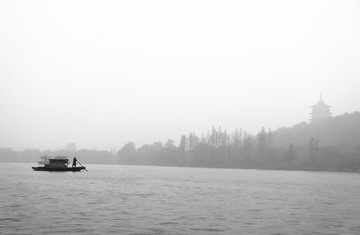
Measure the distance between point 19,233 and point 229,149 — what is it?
492 feet

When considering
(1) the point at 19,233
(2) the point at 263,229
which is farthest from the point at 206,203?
(1) the point at 19,233

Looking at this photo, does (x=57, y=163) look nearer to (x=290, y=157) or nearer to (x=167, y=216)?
(x=167, y=216)

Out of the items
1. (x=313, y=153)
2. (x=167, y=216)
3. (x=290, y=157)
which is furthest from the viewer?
(x=290, y=157)

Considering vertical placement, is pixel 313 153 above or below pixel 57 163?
above

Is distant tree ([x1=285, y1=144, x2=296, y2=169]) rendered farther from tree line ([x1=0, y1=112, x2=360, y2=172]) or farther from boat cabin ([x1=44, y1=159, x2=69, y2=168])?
boat cabin ([x1=44, y1=159, x2=69, y2=168])

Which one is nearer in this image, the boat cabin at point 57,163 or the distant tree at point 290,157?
the boat cabin at point 57,163

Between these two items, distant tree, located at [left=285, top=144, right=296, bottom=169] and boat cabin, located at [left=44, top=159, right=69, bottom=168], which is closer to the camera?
boat cabin, located at [left=44, top=159, right=69, bottom=168]

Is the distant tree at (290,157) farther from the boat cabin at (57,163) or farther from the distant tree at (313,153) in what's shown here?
the boat cabin at (57,163)

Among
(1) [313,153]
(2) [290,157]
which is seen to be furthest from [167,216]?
(2) [290,157]

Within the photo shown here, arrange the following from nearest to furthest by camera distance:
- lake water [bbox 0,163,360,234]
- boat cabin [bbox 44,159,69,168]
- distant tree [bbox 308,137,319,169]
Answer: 1. lake water [bbox 0,163,360,234]
2. boat cabin [bbox 44,159,69,168]
3. distant tree [bbox 308,137,319,169]

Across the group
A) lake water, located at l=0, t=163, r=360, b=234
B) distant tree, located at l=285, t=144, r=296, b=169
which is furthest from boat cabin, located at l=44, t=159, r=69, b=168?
distant tree, located at l=285, t=144, r=296, b=169

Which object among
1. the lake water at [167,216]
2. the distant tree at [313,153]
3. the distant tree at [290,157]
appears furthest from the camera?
the distant tree at [290,157]

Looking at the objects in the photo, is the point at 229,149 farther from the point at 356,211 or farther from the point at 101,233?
the point at 101,233

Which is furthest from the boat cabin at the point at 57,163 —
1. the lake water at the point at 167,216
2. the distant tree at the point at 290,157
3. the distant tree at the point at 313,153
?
the distant tree at the point at 313,153
